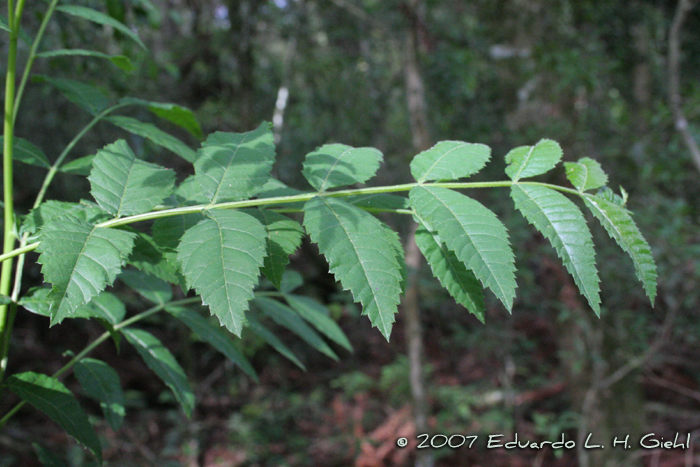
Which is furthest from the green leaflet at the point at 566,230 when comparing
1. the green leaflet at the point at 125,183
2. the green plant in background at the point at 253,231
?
the green leaflet at the point at 125,183

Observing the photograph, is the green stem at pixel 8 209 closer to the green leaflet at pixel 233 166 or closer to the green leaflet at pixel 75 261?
the green leaflet at pixel 75 261

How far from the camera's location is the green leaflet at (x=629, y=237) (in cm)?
69

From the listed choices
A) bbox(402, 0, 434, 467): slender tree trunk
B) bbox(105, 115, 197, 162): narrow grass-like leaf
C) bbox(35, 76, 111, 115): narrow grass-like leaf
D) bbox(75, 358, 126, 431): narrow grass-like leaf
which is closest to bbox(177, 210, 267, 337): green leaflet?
bbox(105, 115, 197, 162): narrow grass-like leaf

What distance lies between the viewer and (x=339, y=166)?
83 centimetres

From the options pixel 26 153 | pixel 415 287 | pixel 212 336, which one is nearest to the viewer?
pixel 26 153

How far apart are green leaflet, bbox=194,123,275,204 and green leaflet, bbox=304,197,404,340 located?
0.38 ft

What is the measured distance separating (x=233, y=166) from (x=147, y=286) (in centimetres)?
50

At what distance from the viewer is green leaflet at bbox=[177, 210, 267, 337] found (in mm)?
618

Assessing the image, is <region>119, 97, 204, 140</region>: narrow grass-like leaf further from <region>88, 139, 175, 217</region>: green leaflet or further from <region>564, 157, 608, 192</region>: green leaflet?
<region>564, 157, 608, 192</region>: green leaflet

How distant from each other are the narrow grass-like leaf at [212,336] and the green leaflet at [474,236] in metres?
0.55

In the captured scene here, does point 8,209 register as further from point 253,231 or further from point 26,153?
point 253,231

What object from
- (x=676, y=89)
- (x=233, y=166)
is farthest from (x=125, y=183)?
(x=676, y=89)

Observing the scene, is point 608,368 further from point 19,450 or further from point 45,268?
point 19,450

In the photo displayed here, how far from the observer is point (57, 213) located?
769 millimetres
